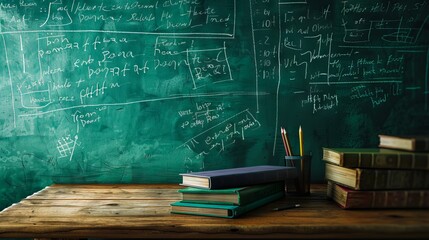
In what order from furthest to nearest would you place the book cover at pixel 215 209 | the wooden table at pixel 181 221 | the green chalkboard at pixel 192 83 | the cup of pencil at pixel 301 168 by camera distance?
1. the green chalkboard at pixel 192 83
2. the cup of pencil at pixel 301 168
3. the book cover at pixel 215 209
4. the wooden table at pixel 181 221

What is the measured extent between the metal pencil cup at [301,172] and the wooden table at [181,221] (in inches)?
4.2

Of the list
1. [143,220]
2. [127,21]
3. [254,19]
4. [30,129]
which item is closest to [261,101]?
[254,19]

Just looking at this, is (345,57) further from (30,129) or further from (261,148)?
(30,129)

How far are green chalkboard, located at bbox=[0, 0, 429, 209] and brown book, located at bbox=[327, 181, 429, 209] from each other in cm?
96

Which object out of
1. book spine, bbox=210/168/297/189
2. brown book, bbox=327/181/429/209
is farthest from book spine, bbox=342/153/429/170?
book spine, bbox=210/168/297/189

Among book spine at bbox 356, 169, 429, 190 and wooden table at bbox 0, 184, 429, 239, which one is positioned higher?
book spine at bbox 356, 169, 429, 190

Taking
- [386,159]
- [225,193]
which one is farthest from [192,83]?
[386,159]

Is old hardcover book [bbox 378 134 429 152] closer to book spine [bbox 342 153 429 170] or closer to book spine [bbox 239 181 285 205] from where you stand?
book spine [bbox 342 153 429 170]

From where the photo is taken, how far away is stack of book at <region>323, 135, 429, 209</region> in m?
1.83

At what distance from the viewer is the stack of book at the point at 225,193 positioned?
1.81 metres

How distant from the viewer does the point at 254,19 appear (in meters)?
2.80

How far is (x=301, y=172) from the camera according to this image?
2.29 meters

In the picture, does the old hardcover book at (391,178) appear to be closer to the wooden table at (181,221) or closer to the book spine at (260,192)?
the wooden table at (181,221)

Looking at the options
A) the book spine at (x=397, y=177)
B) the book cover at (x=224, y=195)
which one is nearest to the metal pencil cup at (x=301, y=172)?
the book cover at (x=224, y=195)
